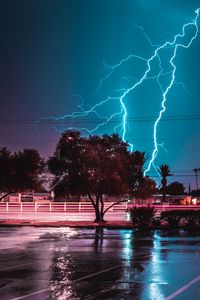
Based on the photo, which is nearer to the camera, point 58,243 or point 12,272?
point 12,272

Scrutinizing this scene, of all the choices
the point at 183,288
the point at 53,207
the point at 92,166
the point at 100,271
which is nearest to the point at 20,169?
the point at 92,166

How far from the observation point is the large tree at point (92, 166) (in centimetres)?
3697

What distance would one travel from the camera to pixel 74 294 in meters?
10.2

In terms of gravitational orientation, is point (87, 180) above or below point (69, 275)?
above

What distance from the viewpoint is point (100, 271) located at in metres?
13.5

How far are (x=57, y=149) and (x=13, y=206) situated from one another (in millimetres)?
20539

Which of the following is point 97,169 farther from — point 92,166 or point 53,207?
point 53,207

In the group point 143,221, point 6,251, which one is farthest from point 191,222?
point 6,251

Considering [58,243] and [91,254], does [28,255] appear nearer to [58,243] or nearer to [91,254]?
[91,254]

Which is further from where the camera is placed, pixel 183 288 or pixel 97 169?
pixel 97 169

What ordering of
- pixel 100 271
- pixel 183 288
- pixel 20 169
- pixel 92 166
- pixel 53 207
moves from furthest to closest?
pixel 53 207 < pixel 20 169 < pixel 92 166 < pixel 100 271 < pixel 183 288

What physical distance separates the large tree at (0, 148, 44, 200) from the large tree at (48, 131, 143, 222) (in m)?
4.97

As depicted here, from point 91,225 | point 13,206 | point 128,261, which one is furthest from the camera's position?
point 13,206

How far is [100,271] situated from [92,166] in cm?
2362
